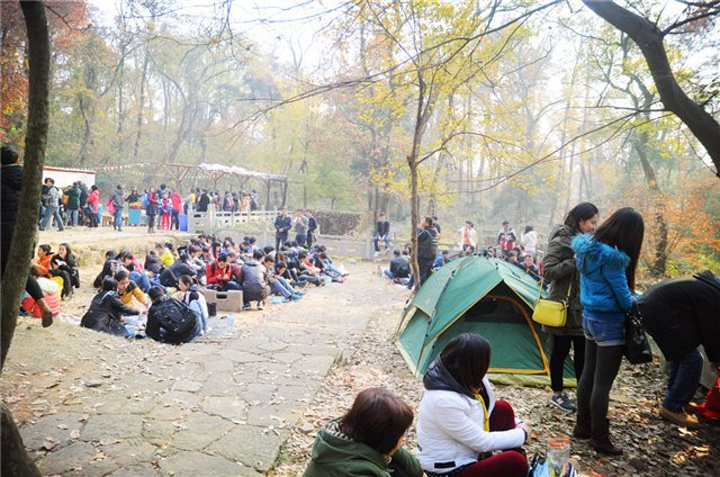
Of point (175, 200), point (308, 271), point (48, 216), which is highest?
point (175, 200)

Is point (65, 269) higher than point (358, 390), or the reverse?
point (65, 269)

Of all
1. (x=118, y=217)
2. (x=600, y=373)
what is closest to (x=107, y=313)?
(x=600, y=373)

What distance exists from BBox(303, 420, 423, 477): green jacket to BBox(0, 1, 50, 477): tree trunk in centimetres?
209

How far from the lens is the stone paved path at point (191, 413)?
3045 mm

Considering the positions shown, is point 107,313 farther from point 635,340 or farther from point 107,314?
point 635,340

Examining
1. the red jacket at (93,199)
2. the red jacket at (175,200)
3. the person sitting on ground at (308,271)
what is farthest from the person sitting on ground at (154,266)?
the red jacket at (175,200)

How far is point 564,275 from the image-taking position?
3906mm

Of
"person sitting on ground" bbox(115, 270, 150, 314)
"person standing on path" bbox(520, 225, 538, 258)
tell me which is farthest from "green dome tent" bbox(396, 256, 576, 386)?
"person standing on path" bbox(520, 225, 538, 258)

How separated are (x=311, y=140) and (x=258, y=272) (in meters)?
19.6

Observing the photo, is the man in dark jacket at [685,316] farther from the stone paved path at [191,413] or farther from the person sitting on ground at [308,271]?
the person sitting on ground at [308,271]

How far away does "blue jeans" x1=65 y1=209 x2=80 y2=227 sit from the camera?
51.3 feet

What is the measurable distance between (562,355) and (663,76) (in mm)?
2344

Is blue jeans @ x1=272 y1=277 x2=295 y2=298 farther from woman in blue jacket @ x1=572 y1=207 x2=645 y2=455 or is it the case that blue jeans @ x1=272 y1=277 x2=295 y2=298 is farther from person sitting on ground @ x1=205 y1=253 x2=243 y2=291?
woman in blue jacket @ x1=572 y1=207 x2=645 y2=455

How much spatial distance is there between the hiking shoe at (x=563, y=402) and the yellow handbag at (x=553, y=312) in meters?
0.79
